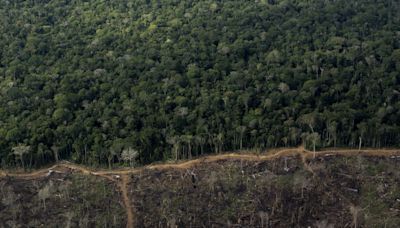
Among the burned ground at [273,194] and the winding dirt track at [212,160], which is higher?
the winding dirt track at [212,160]

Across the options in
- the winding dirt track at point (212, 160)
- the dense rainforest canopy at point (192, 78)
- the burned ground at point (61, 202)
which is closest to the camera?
the burned ground at point (61, 202)

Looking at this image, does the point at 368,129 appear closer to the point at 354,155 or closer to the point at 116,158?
the point at 354,155

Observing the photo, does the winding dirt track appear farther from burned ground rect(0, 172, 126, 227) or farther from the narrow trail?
burned ground rect(0, 172, 126, 227)

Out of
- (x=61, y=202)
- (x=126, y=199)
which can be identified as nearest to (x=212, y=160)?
(x=126, y=199)

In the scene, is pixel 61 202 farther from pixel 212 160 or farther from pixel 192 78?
pixel 192 78

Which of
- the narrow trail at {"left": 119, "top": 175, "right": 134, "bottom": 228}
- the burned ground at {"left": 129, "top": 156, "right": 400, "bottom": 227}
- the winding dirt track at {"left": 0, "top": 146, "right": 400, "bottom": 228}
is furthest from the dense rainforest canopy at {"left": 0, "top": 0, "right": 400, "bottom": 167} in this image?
the burned ground at {"left": 129, "top": 156, "right": 400, "bottom": 227}

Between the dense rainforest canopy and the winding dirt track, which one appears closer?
the winding dirt track

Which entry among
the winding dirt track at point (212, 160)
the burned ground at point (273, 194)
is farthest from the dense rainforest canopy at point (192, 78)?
the burned ground at point (273, 194)

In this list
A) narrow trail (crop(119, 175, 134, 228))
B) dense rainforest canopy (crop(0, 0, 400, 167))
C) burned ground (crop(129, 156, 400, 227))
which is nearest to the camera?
burned ground (crop(129, 156, 400, 227))

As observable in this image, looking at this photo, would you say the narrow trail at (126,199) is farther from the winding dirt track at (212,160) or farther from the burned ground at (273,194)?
the burned ground at (273,194)

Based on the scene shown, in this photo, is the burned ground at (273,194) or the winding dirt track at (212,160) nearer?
the burned ground at (273,194)
